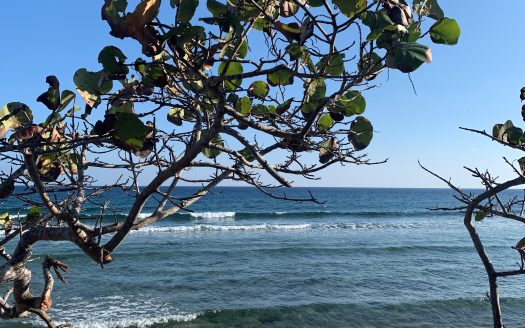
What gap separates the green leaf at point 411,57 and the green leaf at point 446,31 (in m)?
0.15

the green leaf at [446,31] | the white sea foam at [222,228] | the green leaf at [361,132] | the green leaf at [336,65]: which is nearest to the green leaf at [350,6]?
the green leaf at [446,31]

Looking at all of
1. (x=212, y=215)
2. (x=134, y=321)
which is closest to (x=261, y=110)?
(x=134, y=321)

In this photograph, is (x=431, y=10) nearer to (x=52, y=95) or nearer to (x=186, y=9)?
(x=186, y=9)

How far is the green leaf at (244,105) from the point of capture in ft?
6.13

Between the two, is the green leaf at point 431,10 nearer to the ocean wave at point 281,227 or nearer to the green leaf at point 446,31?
the green leaf at point 446,31

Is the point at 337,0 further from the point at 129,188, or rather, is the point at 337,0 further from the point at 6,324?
the point at 6,324

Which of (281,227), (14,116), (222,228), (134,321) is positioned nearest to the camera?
(14,116)

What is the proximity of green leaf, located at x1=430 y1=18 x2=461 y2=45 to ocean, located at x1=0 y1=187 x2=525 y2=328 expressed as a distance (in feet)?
33.9

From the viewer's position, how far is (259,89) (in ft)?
6.16

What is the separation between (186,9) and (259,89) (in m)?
0.67

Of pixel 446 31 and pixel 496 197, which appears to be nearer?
pixel 446 31

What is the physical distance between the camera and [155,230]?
2694cm

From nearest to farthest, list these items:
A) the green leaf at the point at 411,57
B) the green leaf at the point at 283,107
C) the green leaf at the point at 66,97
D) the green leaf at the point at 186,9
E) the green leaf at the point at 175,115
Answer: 1. the green leaf at the point at 411,57
2. the green leaf at the point at 186,9
3. the green leaf at the point at 66,97
4. the green leaf at the point at 283,107
5. the green leaf at the point at 175,115

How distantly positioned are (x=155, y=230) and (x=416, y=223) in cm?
1775
